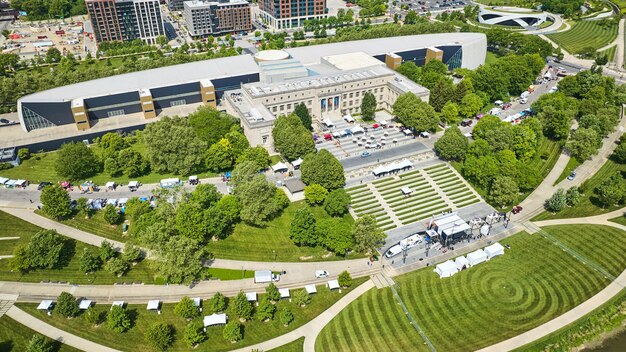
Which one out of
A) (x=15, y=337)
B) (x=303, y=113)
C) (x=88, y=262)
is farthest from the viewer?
(x=303, y=113)

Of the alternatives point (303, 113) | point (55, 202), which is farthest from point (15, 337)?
point (303, 113)

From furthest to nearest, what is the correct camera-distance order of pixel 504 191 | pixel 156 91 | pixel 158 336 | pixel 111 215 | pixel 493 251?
pixel 156 91
pixel 504 191
pixel 111 215
pixel 493 251
pixel 158 336

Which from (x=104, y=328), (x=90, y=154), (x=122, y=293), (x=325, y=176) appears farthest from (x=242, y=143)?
(x=104, y=328)

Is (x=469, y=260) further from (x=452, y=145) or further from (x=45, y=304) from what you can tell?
(x=45, y=304)

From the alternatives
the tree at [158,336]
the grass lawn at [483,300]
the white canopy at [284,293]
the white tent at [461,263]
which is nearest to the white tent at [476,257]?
the white tent at [461,263]

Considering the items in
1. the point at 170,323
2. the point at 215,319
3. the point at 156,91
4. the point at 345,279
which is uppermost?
the point at 156,91

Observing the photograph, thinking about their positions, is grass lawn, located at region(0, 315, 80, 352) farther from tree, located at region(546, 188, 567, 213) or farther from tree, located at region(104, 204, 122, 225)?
tree, located at region(546, 188, 567, 213)

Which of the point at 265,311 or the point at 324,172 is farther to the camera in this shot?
the point at 324,172

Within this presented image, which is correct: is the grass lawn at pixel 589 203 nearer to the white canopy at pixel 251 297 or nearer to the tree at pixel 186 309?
the white canopy at pixel 251 297
